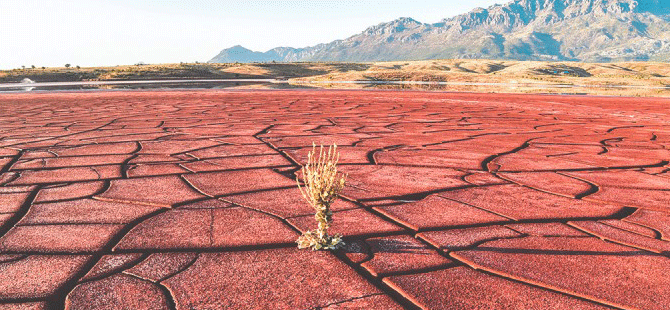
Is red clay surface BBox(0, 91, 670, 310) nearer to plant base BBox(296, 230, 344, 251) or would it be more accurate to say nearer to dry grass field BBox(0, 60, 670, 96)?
plant base BBox(296, 230, 344, 251)

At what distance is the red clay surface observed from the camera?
2211 millimetres

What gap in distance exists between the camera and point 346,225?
10.1 ft

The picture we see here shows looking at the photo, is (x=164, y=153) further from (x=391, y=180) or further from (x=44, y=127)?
(x=44, y=127)

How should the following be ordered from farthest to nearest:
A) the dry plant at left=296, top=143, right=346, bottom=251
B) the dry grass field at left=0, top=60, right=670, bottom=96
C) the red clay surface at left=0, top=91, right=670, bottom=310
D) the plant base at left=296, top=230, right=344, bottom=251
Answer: the dry grass field at left=0, top=60, right=670, bottom=96, the plant base at left=296, top=230, right=344, bottom=251, the dry plant at left=296, top=143, right=346, bottom=251, the red clay surface at left=0, top=91, right=670, bottom=310

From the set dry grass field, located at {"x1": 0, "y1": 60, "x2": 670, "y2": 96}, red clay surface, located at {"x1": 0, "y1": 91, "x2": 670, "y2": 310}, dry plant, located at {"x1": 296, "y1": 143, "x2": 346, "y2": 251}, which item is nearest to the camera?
red clay surface, located at {"x1": 0, "y1": 91, "x2": 670, "y2": 310}

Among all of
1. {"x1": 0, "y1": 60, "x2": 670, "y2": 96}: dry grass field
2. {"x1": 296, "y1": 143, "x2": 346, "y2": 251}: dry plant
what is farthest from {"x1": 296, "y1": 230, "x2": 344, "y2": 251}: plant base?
{"x1": 0, "y1": 60, "x2": 670, "y2": 96}: dry grass field

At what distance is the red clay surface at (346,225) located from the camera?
7.25ft

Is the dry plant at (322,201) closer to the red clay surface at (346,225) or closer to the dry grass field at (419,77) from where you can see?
the red clay surface at (346,225)

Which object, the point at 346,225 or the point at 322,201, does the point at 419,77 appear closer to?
the point at 346,225

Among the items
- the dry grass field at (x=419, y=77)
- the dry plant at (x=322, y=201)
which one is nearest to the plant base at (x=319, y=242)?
the dry plant at (x=322, y=201)

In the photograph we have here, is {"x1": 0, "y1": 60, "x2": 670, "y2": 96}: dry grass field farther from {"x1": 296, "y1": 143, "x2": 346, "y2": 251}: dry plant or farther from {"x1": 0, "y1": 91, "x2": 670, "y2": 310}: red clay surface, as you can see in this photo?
{"x1": 296, "y1": 143, "x2": 346, "y2": 251}: dry plant

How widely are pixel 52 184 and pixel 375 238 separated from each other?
2.86 m

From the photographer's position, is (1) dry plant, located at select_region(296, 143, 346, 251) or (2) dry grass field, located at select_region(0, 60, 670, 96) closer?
(1) dry plant, located at select_region(296, 143, 346, 251)

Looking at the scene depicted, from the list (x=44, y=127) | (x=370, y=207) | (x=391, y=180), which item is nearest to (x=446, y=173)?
(x=391, y=180)
